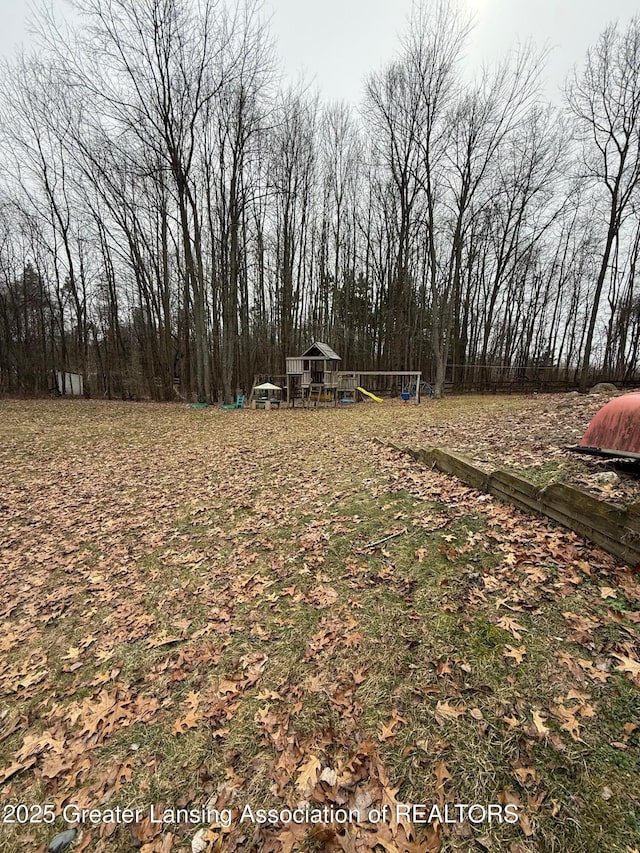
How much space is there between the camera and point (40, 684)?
2.59 metres

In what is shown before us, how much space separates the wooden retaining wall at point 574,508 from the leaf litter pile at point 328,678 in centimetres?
13

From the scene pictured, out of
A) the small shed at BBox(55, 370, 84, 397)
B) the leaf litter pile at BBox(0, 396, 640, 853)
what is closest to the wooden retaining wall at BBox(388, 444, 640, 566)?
the leaf litter pile at BBox(0, 396, 640, 853)

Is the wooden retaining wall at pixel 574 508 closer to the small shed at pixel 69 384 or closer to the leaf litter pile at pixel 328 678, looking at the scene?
the leaf litter pile at pixel 328 678

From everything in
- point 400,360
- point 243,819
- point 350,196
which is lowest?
point 243,819

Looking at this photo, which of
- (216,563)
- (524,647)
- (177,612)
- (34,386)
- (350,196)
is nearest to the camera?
(524,647)

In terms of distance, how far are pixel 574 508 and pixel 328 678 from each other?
245cm

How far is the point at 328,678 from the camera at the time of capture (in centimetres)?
233

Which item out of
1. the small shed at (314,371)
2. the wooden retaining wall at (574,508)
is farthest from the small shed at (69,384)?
the wooden retaining wall at (574,508)

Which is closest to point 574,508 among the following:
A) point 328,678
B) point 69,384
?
point 328,678

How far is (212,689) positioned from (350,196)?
28319 mm

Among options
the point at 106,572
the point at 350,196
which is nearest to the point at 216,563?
the point at 106,572

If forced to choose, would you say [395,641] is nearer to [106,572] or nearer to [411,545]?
[411,545]

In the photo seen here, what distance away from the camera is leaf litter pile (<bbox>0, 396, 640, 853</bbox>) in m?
1.64

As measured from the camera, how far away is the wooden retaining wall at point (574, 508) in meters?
2.61
